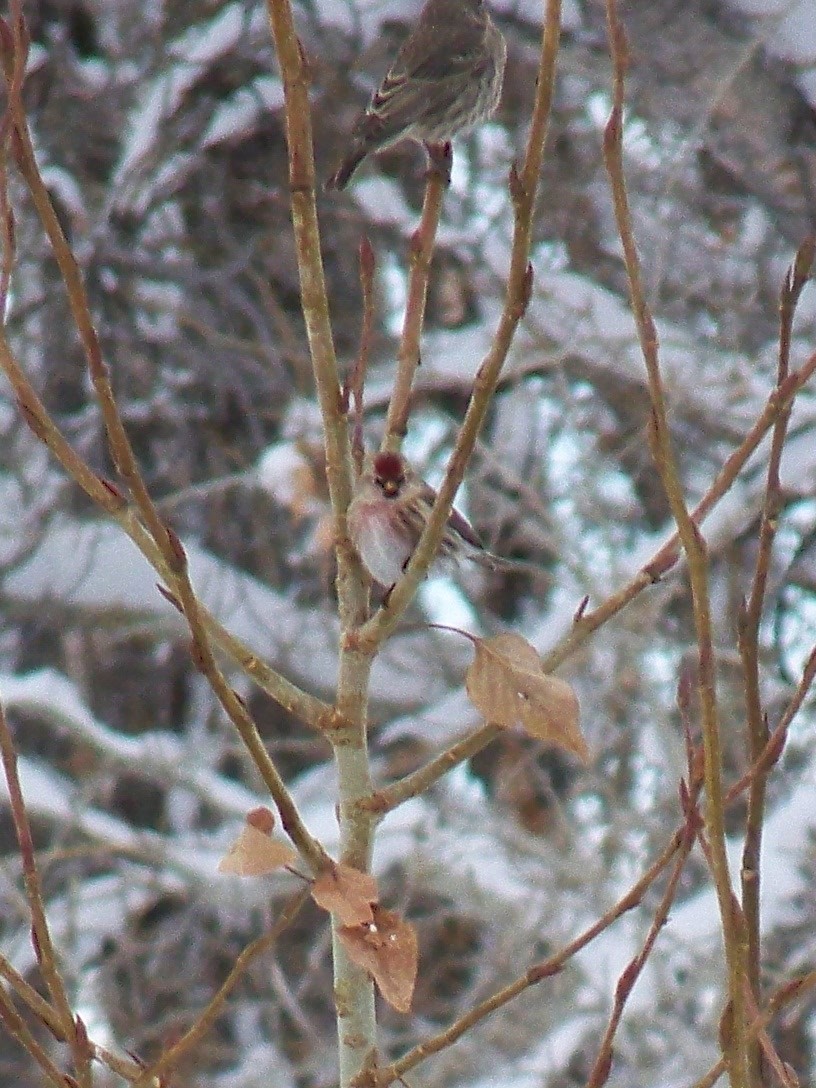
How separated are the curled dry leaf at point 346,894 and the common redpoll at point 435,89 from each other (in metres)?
2.31

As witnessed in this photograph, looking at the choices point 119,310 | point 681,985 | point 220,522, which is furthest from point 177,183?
point 681,985

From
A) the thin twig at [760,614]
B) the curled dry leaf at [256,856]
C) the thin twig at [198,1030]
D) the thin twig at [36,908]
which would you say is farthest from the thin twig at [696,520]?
the thin twig at [36,908]

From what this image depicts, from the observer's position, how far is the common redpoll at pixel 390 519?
3266 millimetres

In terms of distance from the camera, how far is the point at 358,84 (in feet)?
25.1

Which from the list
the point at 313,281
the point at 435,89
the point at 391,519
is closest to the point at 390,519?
the point at 391,519

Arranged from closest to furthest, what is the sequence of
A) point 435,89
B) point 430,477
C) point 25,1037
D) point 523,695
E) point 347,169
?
point 25,1037 < point 523,695 < point 347,169 < point 435,89 < point 430,477

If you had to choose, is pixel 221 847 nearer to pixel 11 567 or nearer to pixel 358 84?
pixel 11 567

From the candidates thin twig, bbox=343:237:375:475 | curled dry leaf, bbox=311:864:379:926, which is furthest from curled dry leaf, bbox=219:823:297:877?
thin twig, bbox=343:237:375:475

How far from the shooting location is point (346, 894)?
5.38 feet

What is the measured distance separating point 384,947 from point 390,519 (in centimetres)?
175

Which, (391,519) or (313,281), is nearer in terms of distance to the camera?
(313,281)

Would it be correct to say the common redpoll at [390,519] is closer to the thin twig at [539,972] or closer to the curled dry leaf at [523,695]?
the curled dry leaf at [523,695]

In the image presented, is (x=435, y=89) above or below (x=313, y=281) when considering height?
above

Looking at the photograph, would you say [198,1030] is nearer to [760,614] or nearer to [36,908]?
[36,908]
